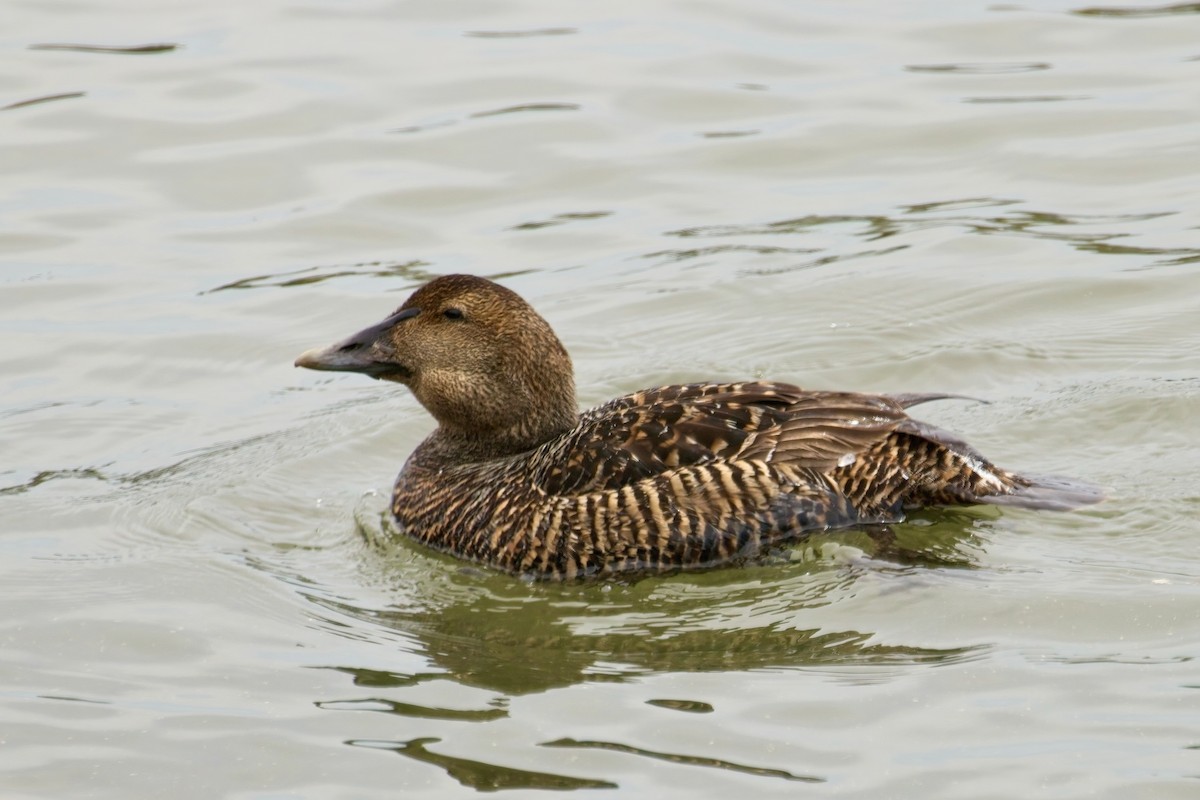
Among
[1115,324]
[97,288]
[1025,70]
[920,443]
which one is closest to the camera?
[920,443]

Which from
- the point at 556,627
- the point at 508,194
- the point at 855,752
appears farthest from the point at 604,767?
the point at 508,194

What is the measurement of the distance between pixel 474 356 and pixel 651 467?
1005 millimetres

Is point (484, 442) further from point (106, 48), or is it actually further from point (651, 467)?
point (106, 48)

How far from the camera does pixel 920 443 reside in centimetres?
779

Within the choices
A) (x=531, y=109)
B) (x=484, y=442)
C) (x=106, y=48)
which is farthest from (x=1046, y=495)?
(x=106, y=48)

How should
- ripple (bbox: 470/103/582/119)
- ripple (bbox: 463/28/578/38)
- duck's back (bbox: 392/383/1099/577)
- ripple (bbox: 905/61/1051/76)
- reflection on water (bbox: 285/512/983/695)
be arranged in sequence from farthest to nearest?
ripple (bbox: 463/28/578/38) < ripple (bbox: 905/61/1051/76) < ripple (bbox: 470/103/582/119) < duck's back (bbox: 392/383/1099/577) < reflection on water (bbox: 285/512/983/695)

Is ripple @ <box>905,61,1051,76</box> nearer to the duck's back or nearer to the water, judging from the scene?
the water

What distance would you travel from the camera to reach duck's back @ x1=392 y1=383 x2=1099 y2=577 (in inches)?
300

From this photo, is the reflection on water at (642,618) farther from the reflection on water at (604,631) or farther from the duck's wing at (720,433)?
the duck's wing at (720,433)

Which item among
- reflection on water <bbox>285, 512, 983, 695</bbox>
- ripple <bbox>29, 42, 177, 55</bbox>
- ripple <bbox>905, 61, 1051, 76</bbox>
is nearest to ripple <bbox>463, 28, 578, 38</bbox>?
ripple <bbox>29, 42, 177, 55</bbox>

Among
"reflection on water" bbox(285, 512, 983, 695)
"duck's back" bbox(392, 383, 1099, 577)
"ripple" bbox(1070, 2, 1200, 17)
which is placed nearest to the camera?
"reflection on water" bbox(285, 512, 983, 695)

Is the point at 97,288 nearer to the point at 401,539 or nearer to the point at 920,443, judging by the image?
the point at 401,539

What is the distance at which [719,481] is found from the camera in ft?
25.0

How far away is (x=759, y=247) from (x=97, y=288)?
381 cm
